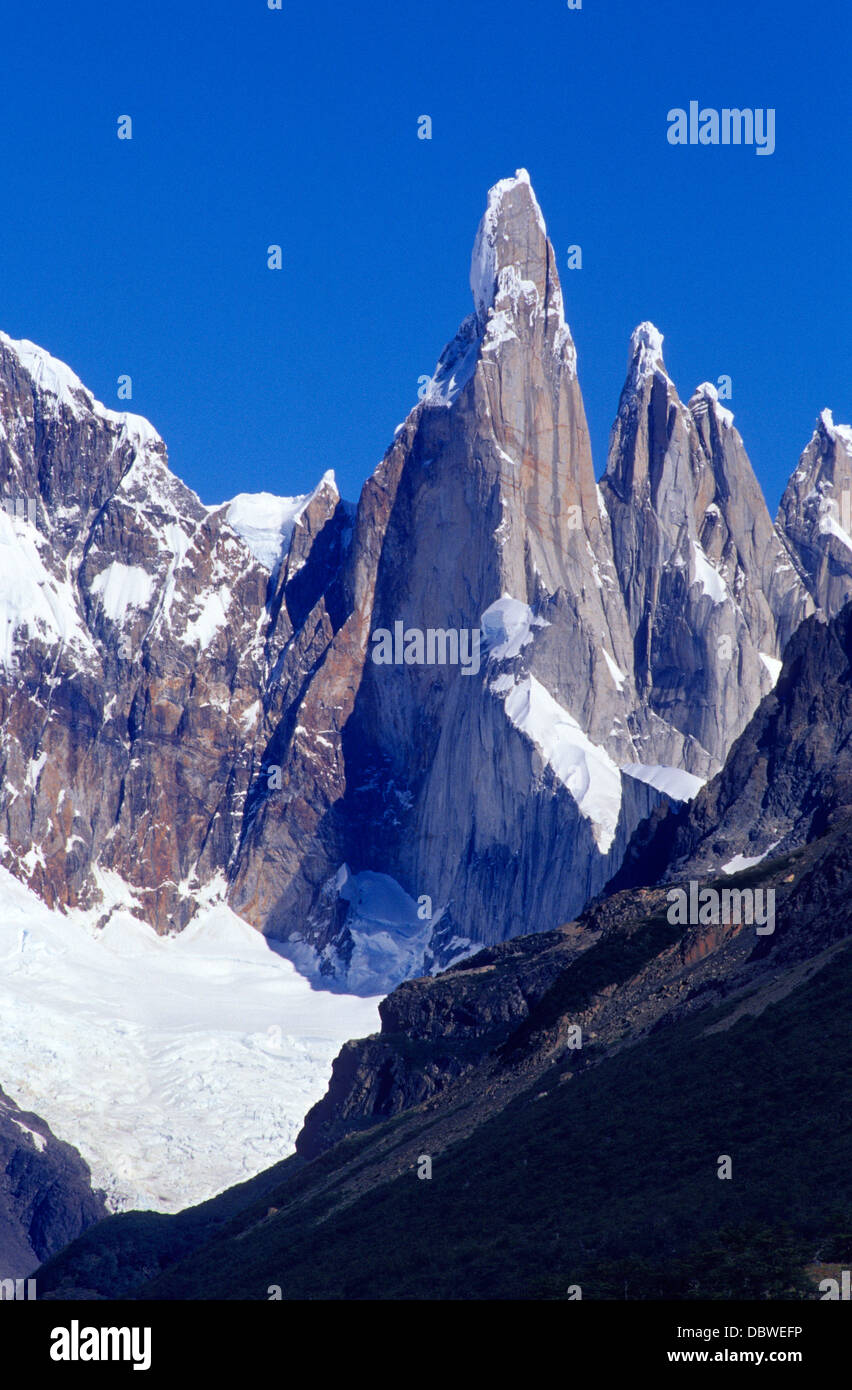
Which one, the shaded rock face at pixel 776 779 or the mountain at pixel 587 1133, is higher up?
the shaded rock face at pixel 776 779

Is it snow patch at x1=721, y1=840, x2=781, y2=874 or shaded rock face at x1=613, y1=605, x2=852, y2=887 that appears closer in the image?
snow patch at x1=721, y1=840, x2=781, y2=874

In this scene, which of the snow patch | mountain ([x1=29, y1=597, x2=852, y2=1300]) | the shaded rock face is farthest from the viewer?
the shaded rock face

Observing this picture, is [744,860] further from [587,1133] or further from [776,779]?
[587,1133]

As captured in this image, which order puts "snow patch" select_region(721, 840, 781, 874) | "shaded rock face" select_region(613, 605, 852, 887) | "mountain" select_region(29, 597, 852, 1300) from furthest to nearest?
"shaded rock face" select_region(613, 605, 852, 887) → "snow patch" select_region(721, 840, 781, 874) → "mountain" select_region(29, 597, 852, 1300)

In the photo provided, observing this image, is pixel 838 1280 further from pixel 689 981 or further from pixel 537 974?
pixel 537 974

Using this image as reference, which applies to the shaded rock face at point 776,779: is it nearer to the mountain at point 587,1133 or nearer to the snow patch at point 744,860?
the snow patch at point 744,860

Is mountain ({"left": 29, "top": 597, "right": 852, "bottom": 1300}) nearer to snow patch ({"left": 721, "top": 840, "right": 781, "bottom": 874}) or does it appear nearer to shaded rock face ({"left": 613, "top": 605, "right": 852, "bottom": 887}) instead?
snow patch ({"left": 721, "top": 840, "right": 781, "bottom": 874})

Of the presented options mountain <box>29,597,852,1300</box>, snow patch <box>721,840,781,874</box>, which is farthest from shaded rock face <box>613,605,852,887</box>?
mountain <box>29,597,852,1300</box>

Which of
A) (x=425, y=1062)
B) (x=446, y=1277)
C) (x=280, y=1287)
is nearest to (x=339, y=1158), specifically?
(x=425, y=1062)

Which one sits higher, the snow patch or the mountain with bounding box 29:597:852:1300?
the snow patch

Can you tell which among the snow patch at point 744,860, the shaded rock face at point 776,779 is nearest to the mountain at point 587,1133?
the snow patch at point 744,860

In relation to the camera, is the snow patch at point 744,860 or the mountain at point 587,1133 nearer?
the mountain at point 587,1133

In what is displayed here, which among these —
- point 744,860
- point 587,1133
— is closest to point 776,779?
point 744,860
